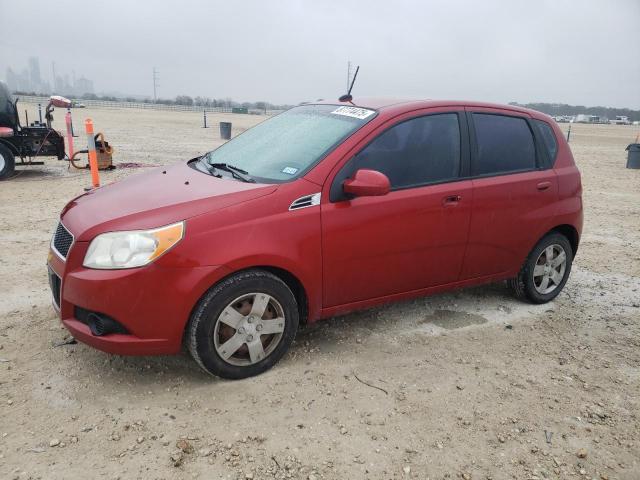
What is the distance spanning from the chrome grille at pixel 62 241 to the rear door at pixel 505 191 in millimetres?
2784

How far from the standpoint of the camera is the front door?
11.0 feet

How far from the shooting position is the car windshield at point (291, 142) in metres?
Result: 3.41

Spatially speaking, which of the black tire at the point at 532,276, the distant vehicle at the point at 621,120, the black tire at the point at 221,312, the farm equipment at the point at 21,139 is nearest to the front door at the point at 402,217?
the black tire at the point at 221,312

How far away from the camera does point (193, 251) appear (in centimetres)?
286

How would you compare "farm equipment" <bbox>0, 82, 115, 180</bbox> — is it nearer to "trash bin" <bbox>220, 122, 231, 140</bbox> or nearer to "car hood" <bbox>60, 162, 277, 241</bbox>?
"car hood" <bbox>60, 162, 277, 241</bbox>

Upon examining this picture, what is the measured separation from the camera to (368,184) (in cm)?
318

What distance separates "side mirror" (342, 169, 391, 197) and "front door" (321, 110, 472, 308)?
97mm

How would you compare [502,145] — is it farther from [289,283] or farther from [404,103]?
[289,283]

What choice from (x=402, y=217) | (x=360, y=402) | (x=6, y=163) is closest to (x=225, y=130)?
(x=6, y=163)

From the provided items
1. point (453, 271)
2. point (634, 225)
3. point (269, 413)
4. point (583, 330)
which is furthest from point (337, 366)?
point (634, 225)

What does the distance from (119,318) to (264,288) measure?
83 centimetres

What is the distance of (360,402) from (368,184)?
1.31 m

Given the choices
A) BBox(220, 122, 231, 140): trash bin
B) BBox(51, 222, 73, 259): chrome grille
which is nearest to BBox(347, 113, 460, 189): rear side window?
BBox(51, 222, 73, 259): chrome grille

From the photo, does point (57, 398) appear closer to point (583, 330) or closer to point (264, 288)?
point (264, 288)
